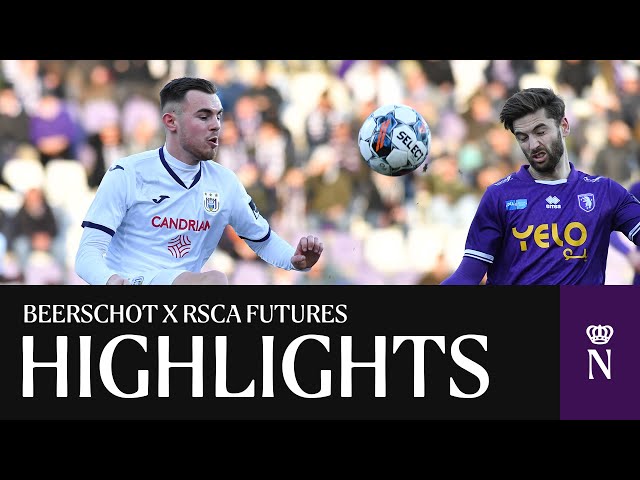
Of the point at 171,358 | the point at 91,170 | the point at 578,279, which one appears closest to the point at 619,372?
the point at 578,279

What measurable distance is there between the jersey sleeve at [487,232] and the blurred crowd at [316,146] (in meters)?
5.07

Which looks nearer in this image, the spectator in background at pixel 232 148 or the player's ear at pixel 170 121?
the player's ear at pixel 170 121

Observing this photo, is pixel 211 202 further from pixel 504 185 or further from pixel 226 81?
pixel 226 81

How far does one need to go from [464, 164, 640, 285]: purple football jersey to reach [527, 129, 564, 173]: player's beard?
0.07 m

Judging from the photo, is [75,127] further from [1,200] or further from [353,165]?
[353,165]

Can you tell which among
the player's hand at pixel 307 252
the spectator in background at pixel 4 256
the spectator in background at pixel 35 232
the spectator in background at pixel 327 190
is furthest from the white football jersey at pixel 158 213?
the spectator in background at pixel 4 256

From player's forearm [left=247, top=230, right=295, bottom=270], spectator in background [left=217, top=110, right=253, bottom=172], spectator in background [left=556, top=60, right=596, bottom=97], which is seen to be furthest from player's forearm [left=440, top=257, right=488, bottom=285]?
spectator in background [left=556, top=60, right=596, bottom=97]

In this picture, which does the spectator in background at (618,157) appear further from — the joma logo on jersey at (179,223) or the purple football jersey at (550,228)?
the joma logo on jersey at (179,223)

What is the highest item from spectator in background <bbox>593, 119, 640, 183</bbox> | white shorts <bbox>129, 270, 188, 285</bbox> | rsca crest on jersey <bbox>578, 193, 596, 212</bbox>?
spectator in background <bbox>593, 119, 640, 183</bbox>

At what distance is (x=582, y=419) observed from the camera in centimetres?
402

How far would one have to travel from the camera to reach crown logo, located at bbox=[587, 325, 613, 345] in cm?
402

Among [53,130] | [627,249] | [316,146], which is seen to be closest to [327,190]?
[316,146]

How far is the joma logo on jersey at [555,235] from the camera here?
202 inches

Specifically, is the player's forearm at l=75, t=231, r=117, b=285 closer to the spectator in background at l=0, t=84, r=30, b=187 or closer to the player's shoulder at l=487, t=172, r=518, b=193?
the player's shoulder at l=487, t=172, r=518, b=193
